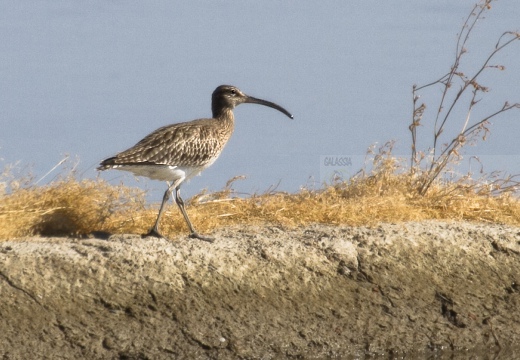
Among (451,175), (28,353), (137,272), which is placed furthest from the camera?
(451,175)

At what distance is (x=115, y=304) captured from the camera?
1054 cm

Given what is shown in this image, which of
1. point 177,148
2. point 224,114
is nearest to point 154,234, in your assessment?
point 177,148

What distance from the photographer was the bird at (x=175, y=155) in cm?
1196

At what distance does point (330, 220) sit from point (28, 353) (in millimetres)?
4357

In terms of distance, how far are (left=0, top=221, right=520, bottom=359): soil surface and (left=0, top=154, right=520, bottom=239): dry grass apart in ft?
1.56

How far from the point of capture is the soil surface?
34.0ft

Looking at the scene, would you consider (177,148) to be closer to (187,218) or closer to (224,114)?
(187,218)

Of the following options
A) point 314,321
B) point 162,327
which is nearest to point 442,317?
point 314,321

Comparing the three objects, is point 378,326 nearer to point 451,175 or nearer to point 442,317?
point 442,317

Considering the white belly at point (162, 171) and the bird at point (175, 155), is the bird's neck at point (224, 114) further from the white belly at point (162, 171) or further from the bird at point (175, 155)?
the white belly at point (162, 171)

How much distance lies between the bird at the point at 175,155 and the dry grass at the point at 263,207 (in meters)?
0.49

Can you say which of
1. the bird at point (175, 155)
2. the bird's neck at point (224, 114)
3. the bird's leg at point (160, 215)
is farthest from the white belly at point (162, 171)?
the bird's neck at point (224, 114)

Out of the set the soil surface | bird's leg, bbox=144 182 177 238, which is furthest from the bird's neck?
the soil surface

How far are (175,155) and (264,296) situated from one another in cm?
222
